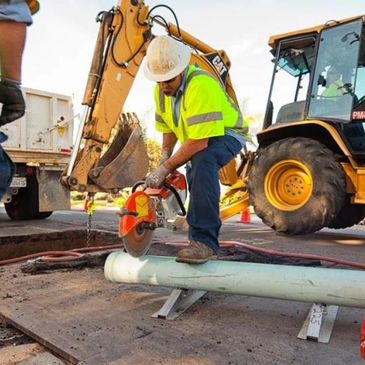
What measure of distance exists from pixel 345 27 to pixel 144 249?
13.7 feet

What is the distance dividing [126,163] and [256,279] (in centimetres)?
271

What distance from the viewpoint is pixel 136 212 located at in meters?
2.96

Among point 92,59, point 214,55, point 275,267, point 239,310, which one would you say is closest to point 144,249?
point 239,310

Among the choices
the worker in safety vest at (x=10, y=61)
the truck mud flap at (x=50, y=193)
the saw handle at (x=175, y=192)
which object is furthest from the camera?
the truck mud flap at (x=50, y=193)

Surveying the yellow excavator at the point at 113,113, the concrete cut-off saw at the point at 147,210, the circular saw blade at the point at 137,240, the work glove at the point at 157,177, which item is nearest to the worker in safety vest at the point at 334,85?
Answer: the yellow excavator at the point at 113,113

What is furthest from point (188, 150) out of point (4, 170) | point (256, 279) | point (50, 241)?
point (50, 241)

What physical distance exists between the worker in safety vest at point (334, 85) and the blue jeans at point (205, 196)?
323 cm

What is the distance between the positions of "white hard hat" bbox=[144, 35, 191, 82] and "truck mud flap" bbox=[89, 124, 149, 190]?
6.47ft

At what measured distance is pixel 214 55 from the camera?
651 cm

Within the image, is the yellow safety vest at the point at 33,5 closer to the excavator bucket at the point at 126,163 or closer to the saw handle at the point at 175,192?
the saw handle at the point at 175,192

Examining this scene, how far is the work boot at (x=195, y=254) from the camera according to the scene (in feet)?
9.01

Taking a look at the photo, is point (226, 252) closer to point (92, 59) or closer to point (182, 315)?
point (182, 315)

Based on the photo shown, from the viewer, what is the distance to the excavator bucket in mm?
4941

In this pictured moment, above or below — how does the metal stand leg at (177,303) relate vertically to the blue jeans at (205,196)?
below
